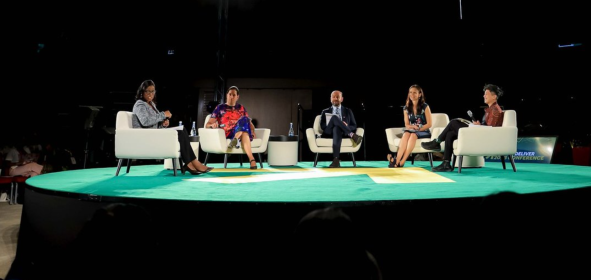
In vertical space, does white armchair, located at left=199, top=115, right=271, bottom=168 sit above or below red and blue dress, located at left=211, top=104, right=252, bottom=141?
below

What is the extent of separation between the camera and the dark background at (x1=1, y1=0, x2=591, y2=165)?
306 inches

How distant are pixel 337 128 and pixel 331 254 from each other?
422 centimetres

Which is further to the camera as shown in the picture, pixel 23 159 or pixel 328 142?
pixel 328 142

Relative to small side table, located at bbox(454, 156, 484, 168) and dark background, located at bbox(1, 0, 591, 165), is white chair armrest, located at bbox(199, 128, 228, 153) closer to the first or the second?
small side table, located at bbox(454, 156, 484, 168)

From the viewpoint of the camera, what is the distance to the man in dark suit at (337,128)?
5.41 meters

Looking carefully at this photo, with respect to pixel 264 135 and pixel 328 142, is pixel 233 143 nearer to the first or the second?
pixel 264 135

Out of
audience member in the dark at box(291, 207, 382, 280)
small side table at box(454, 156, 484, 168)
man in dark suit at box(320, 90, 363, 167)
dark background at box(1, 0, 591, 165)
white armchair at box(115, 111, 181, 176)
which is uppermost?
dark background at box(1, 0, 591, 165)

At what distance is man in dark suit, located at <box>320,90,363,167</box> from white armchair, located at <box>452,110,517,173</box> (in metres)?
1.57

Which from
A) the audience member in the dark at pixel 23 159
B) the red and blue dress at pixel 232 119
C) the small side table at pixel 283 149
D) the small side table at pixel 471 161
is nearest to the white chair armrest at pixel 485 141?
the small side table at pixel 471 161

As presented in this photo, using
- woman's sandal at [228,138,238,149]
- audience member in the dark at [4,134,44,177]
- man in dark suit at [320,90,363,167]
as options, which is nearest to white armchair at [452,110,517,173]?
man in dark suit at [320,90,363,167]

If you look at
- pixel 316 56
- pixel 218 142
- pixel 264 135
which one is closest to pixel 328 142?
pixel 264 135

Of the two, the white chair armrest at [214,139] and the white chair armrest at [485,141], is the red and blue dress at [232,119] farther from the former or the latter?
the white chair armrest at [485,141]

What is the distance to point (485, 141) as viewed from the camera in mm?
4273

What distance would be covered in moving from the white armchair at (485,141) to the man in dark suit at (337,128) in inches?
61.9
